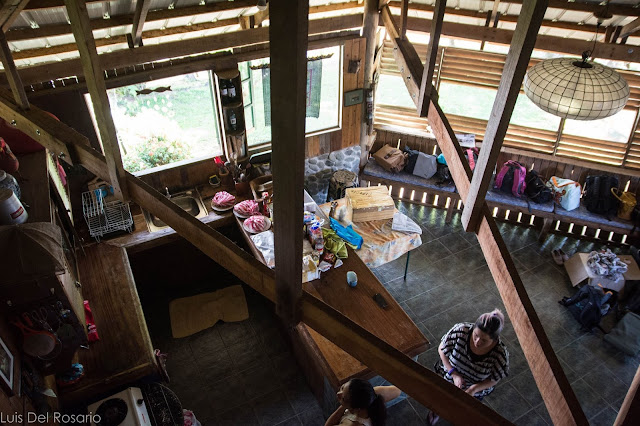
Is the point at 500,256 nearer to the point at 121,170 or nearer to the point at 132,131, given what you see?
the point at 121,170

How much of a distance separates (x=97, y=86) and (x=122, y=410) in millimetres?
2669

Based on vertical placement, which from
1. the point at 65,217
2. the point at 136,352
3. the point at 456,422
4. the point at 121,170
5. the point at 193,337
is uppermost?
the point at 121,170

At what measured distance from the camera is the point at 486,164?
7.79 feet

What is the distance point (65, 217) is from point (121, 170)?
2322mm

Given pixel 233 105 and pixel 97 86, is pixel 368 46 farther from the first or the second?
pixel 97 86

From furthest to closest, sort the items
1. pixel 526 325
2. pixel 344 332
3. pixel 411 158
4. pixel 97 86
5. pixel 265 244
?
pixel 411 158, pixel 265 244, pixel 97 86, pixel 526 325, pixel 344 332

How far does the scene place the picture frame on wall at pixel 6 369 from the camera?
2.80 meters

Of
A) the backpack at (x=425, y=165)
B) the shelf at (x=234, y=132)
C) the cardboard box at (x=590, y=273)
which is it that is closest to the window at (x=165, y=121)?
the shelf at (x=234, y=132)

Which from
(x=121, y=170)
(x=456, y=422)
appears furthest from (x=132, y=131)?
(x=456, y=422)

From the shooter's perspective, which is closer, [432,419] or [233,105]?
[432,419]

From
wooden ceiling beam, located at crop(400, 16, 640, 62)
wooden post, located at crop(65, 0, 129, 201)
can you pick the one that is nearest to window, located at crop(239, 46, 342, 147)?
wooden ceiling beam, located at crop(400, 16, 640, 62)

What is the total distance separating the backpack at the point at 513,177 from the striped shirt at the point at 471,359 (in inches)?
146

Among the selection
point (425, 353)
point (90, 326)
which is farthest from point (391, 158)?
point (90, 326)

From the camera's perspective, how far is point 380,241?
5.68m
